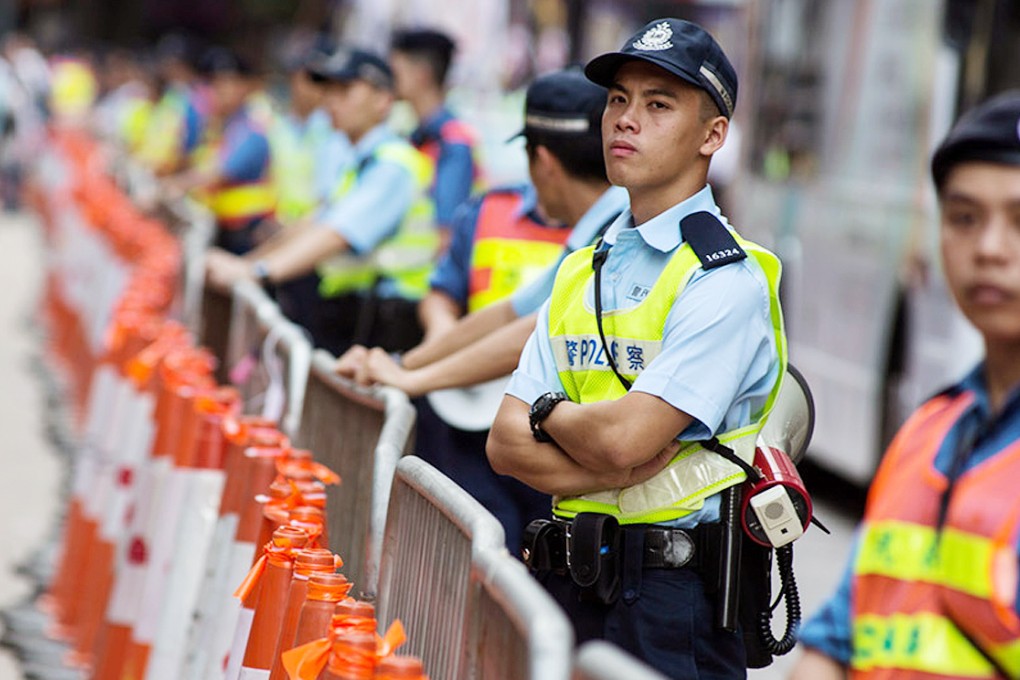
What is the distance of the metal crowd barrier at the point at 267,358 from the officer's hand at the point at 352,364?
485 mm

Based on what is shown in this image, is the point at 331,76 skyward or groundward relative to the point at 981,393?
skyward

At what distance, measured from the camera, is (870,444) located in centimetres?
1038

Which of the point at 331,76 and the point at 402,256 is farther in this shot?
the point at 331,76

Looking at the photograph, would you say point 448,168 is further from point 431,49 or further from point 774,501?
point 774,501

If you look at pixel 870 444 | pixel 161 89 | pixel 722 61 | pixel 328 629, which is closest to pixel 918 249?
pixel 870 444

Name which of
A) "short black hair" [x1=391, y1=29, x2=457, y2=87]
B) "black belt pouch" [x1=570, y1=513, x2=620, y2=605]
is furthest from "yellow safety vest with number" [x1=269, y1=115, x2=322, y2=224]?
"black belt pouch" [x1=570, y1=513, x2=620, y2=605]

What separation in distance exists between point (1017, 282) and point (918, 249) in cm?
733

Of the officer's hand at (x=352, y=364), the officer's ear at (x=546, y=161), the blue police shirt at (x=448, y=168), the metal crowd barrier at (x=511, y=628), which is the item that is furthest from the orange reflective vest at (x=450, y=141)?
the metal crowd barrier at (x=511, y=628)

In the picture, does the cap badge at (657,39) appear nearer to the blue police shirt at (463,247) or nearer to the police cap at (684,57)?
the police cap at (684,57)

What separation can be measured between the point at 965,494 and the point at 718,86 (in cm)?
161

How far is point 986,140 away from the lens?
2.68m

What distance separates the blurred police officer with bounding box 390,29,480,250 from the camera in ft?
28.3

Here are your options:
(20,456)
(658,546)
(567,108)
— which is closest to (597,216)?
(567,108)

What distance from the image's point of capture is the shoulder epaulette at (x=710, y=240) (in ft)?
13.0
